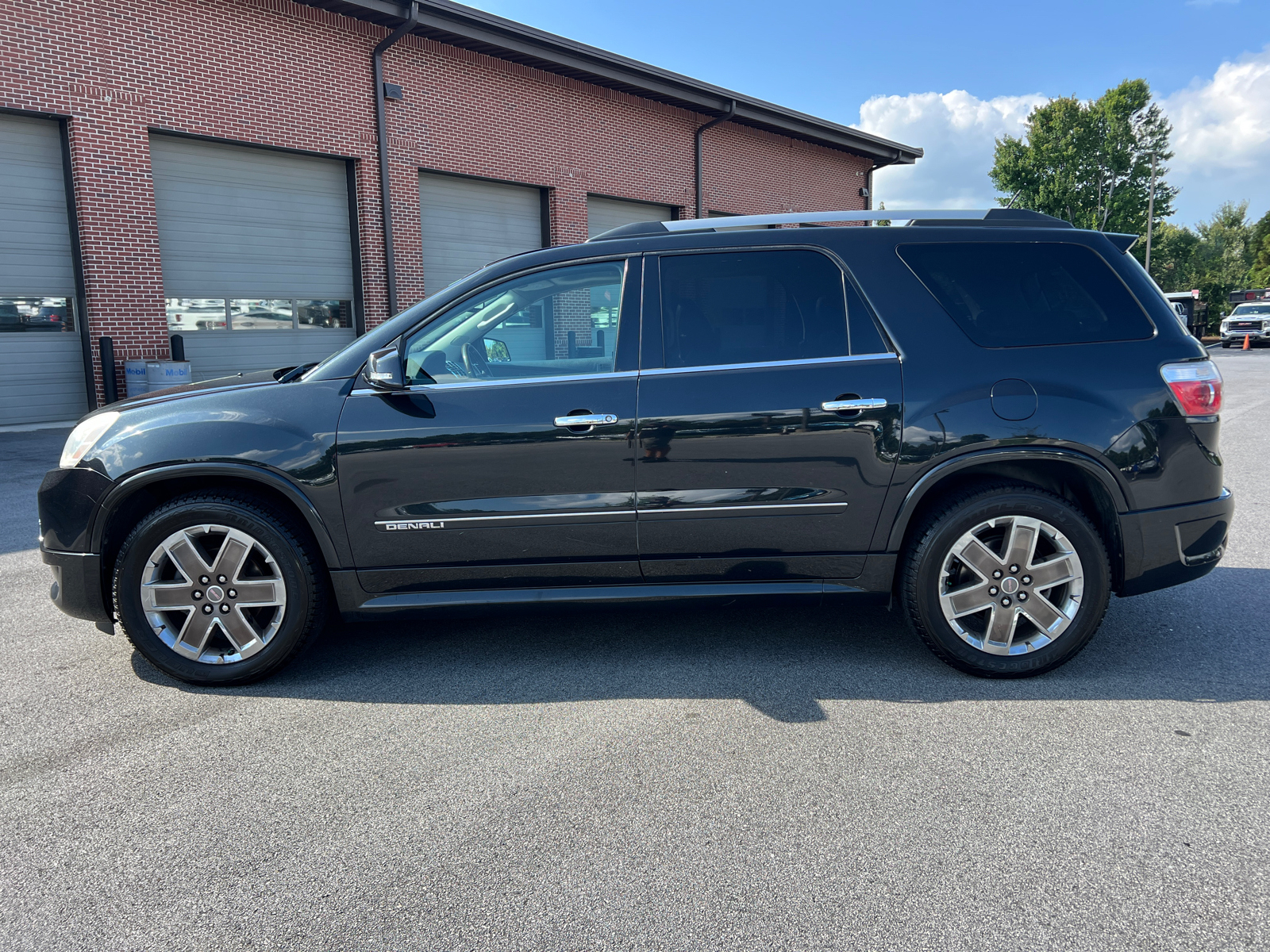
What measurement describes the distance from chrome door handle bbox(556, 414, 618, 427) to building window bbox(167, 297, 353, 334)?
1329cm

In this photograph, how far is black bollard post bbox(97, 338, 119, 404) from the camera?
Answer: 44.6ft

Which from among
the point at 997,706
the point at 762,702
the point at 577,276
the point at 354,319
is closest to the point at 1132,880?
the point at 997,706

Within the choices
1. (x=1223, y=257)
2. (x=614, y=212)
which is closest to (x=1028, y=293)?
(x=614, y=212)

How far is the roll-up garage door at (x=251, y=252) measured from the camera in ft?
47.5

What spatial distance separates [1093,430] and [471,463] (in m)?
2.51

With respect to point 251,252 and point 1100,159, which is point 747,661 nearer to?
point 251,252

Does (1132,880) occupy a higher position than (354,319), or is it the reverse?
(354,319)

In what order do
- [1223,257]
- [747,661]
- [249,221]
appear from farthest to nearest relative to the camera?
[1223,257] < [249,221] < [747,661]

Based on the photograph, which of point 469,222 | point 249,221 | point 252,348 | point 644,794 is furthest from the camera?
point 469,222

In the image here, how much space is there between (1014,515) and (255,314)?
14.8 metres

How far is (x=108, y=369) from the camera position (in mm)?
13680

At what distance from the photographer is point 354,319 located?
669 inches

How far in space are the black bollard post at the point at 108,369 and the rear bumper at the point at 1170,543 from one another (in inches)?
Result: 550

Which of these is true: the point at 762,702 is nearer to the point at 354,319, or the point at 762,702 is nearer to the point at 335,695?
the point at 335,695
